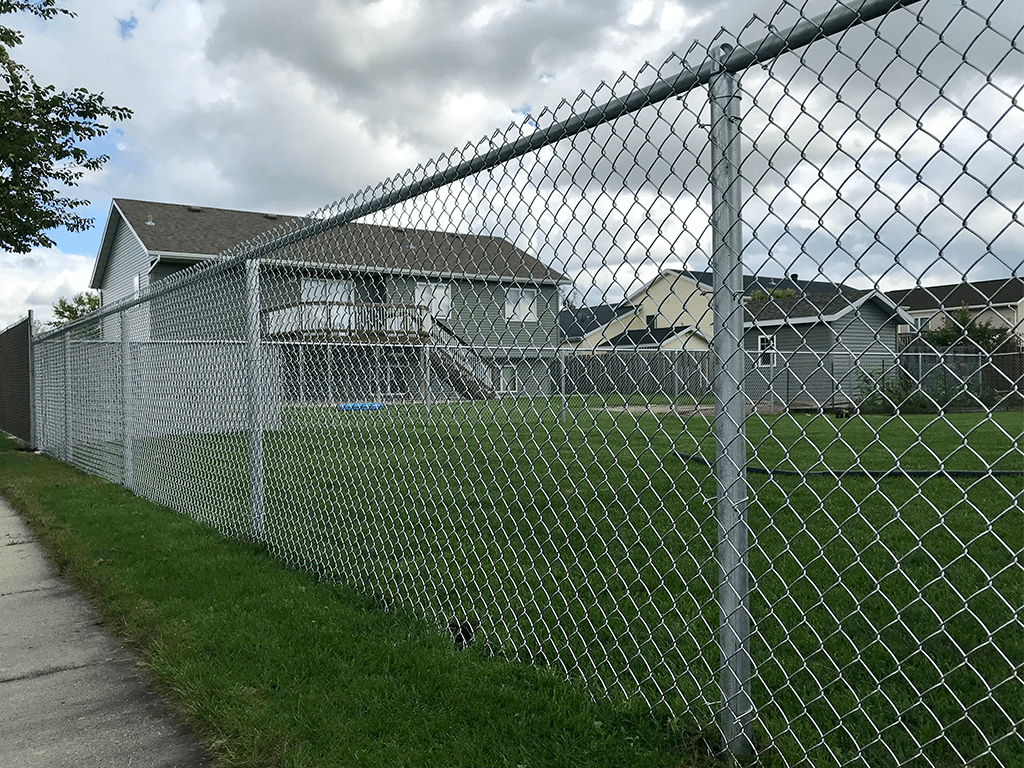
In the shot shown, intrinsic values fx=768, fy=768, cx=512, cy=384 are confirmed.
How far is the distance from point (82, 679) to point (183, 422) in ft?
12.1

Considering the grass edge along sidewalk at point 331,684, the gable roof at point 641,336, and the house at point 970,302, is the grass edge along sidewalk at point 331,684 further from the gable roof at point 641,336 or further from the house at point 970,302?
the house at point 970,302

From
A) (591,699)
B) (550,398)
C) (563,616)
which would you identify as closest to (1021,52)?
(550,398)

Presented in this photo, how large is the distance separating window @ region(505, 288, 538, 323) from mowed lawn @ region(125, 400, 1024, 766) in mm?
342

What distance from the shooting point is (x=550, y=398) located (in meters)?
3.00

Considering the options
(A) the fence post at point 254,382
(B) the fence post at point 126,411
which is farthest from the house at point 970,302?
(B) the fence post at point 126,411

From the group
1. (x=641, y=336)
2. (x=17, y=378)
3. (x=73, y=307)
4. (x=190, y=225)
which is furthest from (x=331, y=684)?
(x=73, y=307)

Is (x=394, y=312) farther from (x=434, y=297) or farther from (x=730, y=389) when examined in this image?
(x=730, y=389)

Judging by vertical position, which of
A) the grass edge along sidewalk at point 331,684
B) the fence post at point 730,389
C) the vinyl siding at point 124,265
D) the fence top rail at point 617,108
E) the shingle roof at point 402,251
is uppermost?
the vinyl siding at point 124,265

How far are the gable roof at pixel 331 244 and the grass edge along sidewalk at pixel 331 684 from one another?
4.75 ft

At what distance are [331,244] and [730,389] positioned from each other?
8.76 ft

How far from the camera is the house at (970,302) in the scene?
1429mm

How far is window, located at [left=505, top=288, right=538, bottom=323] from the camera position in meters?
2.93

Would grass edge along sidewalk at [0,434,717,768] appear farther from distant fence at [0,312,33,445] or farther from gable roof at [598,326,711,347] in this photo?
distant fence at [0,312,33,445]

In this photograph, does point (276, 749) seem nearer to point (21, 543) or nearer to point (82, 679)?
point (82, 679)
